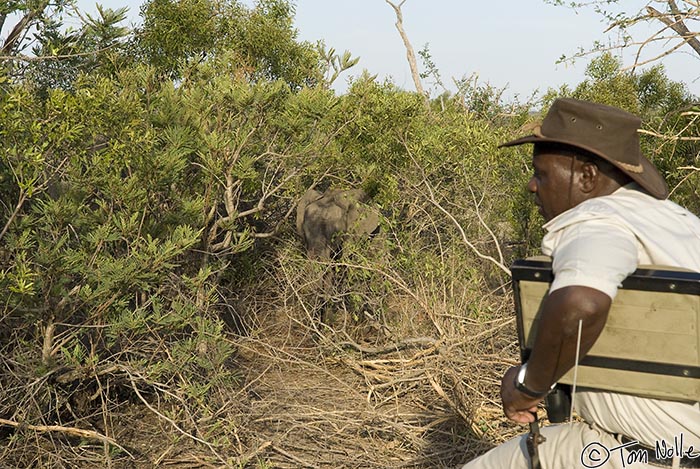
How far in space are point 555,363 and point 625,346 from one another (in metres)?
0.17

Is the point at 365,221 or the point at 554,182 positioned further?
the point at 365,221

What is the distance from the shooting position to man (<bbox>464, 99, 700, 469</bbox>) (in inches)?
71.4

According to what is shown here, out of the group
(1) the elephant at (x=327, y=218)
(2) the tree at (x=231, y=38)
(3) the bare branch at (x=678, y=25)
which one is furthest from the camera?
(2) the tree at (x=231, y=38)

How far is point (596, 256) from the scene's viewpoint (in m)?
1.80

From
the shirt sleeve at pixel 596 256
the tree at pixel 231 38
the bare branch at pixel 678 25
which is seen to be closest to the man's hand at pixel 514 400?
the shirt sleeve at pixel 596 256

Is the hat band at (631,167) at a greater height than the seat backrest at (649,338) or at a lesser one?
greater

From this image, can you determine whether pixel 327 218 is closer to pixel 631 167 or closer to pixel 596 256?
pixel 631 167

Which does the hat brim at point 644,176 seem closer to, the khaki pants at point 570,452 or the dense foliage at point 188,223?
the khaki pants at point 570,452

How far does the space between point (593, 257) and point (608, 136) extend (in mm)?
414

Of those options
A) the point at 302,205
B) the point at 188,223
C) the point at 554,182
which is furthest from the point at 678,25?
the point at 554,182

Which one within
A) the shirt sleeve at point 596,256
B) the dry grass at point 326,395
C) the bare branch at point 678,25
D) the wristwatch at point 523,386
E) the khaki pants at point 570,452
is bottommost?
the dry grass at point 326,395

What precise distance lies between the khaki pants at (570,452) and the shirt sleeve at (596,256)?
17.4 inches

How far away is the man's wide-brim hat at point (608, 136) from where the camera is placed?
2.07 meters

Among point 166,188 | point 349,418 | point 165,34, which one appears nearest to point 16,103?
point 166,188
